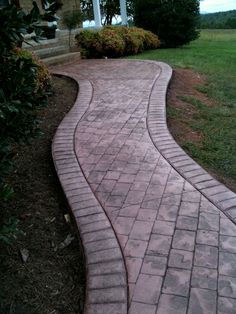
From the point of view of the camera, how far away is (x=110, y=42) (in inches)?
412

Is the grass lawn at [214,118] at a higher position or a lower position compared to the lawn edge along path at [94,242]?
lower

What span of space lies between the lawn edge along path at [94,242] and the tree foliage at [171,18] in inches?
405

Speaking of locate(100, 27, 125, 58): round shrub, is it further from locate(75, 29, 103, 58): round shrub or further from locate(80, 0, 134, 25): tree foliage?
locate(80, 0, 134, 25): tree foliage

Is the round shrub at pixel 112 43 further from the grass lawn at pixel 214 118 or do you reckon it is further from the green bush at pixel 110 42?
the grass lawn at pixel 214 118

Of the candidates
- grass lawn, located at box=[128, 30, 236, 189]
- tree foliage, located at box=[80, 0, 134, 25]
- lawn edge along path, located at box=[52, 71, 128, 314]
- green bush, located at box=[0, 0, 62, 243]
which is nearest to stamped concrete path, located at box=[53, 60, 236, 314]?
lawn edge along path, located at box=[52, 71, 128, 314]

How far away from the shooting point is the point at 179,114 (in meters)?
5.09

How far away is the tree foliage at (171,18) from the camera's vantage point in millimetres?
12961

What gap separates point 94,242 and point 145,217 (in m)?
0.45

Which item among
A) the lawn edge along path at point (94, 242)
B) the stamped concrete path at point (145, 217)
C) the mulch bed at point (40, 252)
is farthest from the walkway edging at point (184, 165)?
the mulch bed at point (40, 252)

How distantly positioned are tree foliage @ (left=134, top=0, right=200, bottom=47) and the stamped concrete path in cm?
919

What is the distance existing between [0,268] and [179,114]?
340cm

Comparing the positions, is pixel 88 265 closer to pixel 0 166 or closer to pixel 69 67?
pixel 0 166

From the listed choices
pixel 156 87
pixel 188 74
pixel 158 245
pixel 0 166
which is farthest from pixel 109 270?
pixel 188 74

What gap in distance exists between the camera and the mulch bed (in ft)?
7.01
